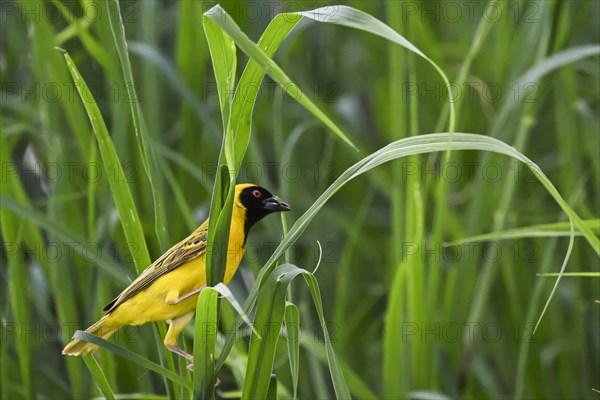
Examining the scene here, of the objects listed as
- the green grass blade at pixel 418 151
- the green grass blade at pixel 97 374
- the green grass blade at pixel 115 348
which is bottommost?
the green grass blade at pixel 97 374

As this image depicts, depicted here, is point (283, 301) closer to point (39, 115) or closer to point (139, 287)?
point (139, 287)

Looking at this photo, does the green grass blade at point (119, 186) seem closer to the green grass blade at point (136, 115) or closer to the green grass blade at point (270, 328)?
the green grass blade at point (136, 115)

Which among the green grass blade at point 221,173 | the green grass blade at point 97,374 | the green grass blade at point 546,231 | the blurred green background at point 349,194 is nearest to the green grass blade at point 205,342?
the green grass blade at point 221,173

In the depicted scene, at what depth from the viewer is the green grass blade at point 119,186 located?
133 cm

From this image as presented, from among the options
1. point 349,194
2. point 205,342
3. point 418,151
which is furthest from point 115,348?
point 349,194

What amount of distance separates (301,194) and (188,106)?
0.49 meters

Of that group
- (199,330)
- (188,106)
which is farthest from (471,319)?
(199,330)

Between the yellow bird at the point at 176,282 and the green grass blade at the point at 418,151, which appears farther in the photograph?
the yellow bird at the point at 176,282

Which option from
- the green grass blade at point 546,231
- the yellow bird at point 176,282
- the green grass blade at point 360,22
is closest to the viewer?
the green grass blade at point 360,22

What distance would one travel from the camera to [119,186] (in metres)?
1.36

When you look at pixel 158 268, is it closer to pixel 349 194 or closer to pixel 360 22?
pixel 360 22

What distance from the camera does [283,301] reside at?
1268mm

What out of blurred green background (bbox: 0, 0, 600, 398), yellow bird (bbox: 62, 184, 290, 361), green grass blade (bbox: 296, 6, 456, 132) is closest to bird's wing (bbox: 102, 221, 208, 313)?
yellow bird (bbox: 62, 184, 290, 361)

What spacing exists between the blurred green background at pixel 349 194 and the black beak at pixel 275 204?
1.16 ft
